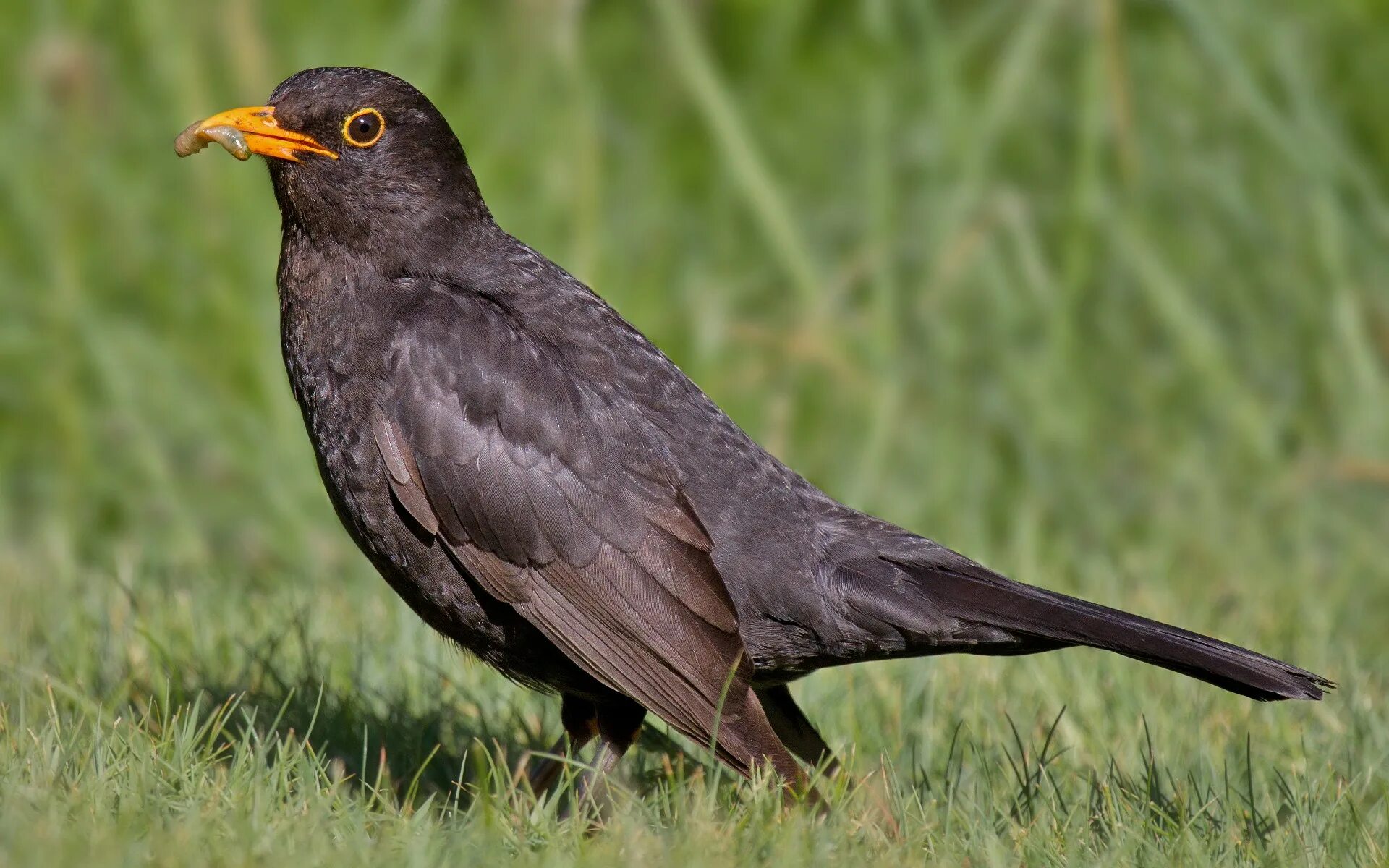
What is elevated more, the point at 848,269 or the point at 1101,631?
the point at 848,269

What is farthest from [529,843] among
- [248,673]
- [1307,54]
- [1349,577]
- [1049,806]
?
[1307,54]

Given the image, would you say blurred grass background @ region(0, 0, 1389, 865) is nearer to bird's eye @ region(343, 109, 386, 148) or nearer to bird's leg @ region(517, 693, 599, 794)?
bird's leg @ region(517, 693, 599, 794)

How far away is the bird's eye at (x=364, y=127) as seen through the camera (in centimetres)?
416

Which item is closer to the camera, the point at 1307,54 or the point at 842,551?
the point at 842,551

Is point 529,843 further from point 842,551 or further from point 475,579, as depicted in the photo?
point 842,551

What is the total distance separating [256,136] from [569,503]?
4.03 ft

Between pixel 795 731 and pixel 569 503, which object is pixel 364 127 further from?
pixel 795 731

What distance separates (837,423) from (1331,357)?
2.08m

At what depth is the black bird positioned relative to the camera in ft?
12.1

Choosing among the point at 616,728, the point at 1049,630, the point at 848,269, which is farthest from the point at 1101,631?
the point at 848,269

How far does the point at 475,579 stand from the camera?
3777mm

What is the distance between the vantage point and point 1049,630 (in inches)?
143

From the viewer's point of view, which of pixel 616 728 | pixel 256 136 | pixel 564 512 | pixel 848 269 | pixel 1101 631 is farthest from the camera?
pixel 848 269

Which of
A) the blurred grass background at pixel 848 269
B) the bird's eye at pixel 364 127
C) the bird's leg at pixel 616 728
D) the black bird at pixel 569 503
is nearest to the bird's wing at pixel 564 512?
the black bird at pixel 569 503
